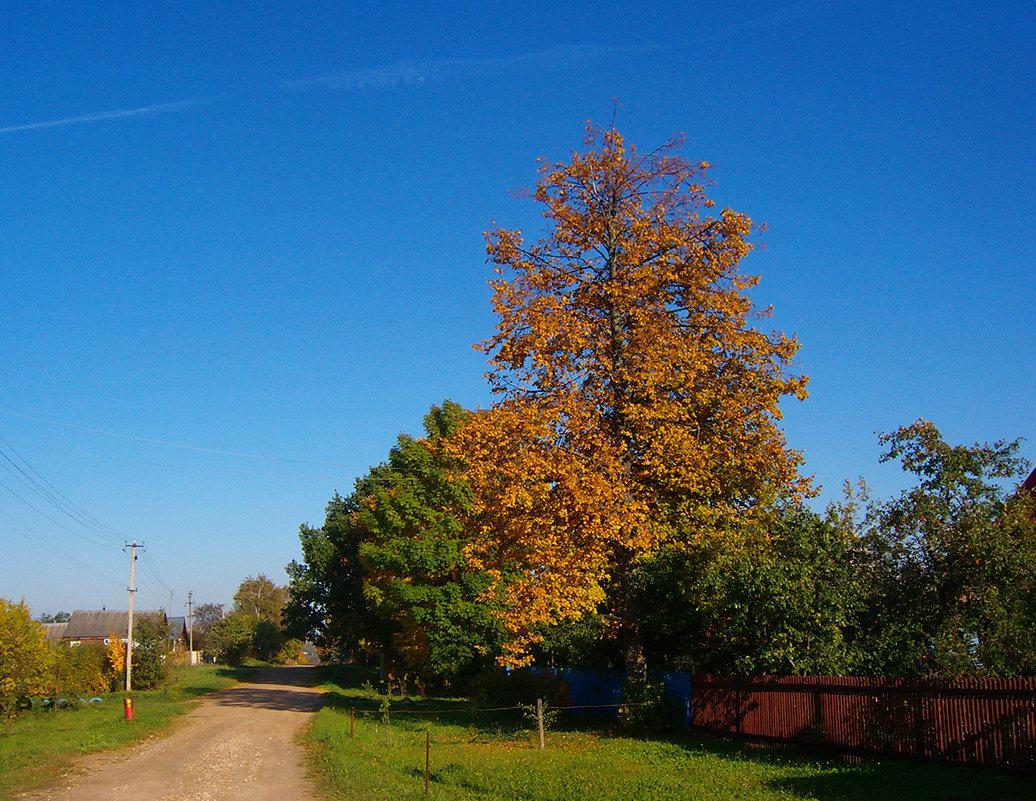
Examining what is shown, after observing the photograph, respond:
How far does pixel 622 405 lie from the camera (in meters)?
19.5

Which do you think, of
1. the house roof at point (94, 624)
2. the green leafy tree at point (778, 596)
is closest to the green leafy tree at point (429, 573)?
the green leafy tree at point (778, 596)

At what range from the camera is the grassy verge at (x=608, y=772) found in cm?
1189

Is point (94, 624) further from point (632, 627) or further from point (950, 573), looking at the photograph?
point (950, 573)

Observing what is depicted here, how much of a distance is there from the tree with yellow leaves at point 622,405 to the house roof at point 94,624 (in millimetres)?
72903

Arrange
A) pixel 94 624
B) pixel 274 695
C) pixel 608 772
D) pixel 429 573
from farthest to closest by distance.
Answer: pixel 94 624
pixel 274 695
pixel 429 573
pixel 608 772

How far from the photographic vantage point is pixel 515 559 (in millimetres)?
29250

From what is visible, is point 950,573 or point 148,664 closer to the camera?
point 950,573

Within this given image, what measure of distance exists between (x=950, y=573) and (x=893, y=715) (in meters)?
3.52

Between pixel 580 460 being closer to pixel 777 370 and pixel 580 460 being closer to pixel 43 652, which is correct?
pixel 777 370

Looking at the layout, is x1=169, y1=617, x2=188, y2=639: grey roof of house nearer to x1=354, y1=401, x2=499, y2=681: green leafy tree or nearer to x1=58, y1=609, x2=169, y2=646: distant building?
x1=58, y1=609, x2=169, y2=646: distant building

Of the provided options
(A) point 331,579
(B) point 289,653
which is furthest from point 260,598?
(A) point 331,579

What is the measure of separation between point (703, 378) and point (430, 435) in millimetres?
23146

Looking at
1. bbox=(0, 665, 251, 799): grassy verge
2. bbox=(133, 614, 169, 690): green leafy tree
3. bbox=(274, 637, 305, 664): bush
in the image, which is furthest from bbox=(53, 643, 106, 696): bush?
bbox=(274, 637, 305, 664): bush

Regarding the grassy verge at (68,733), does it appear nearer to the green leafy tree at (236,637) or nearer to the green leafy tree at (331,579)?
the green leafy tree at (331,579)
